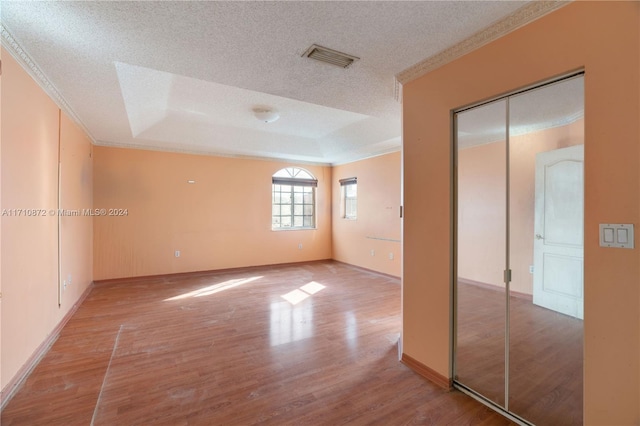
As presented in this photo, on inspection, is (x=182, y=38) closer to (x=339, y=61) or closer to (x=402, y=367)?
(x=339, y=61)

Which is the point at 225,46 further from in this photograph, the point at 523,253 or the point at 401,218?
the point at 523,253

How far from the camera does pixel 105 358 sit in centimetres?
256

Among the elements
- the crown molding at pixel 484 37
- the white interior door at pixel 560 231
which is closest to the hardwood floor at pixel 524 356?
the white interior door at pixel 560 231

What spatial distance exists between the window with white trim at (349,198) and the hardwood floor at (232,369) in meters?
2.87

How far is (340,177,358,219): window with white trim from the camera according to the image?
671cm

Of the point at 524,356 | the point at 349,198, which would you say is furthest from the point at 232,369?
the point at 349,198

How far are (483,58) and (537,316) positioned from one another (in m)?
1.69

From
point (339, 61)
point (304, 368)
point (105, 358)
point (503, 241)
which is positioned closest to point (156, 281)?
point (105, 358)

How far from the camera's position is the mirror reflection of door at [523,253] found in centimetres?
164

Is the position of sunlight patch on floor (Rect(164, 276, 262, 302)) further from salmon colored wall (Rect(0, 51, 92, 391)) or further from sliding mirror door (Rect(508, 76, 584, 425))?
sliding mirror door (Rect(508, 76, 584, 425))

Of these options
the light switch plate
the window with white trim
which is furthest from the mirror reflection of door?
the window with white trim

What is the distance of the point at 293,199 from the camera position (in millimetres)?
7070

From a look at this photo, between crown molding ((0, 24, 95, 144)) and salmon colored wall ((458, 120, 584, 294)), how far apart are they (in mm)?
3161

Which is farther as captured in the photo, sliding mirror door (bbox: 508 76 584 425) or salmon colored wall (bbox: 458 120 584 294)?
salmon colored wall (bbox: 458 120 584 294)
